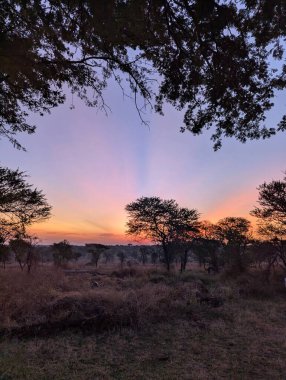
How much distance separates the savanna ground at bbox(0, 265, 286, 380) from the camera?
23.3 feet

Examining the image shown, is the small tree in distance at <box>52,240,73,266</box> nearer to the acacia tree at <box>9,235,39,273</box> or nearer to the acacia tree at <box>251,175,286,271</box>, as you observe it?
the acacia tree at <box>9,235,39,273</box>

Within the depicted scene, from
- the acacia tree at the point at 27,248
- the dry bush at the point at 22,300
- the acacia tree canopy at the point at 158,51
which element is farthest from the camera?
the acacia tree at the point at 27,248

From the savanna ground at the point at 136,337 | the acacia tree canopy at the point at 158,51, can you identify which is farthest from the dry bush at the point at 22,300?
the acacia tree canopy at the point at 158,51

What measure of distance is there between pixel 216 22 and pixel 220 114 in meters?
2.10

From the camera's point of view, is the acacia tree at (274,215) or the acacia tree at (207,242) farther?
the acacia tree at (207,242)

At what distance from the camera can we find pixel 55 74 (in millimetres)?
7473

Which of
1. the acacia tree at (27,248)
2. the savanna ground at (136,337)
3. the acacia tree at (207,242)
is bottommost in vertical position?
the savanna ground at (136,337)

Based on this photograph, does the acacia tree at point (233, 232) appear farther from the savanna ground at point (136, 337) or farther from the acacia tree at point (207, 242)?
the savanna ground at point (136, 337)

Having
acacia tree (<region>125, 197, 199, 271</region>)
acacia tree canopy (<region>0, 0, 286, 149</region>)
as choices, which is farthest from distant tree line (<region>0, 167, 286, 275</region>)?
acacia tree canopy (<region>0, 0, 286, 149</region>)

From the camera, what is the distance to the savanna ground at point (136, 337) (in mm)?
7113

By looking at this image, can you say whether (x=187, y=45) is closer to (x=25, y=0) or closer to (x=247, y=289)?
(x=25, y=0)

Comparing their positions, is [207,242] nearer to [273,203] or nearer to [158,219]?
[158,219]

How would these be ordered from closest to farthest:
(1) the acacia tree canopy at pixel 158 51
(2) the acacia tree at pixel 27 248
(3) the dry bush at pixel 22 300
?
(1) the acacia tree canopy at pixel 158 51 < (3) the dry bush at pixel 22 300 < (2) the acacia tree at pixel 27 248

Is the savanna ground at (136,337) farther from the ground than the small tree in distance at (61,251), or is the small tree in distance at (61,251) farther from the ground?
the small tree in distance at (61,251)
